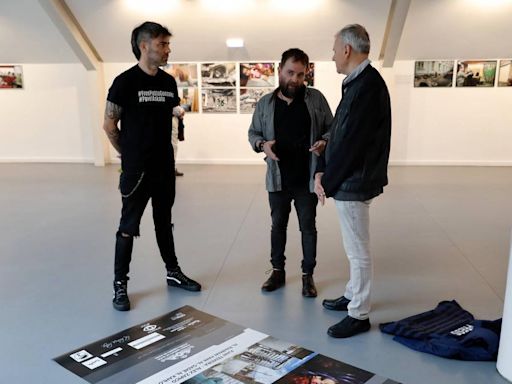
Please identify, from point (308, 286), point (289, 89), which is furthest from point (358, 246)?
point (289, 89)

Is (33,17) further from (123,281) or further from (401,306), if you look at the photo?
(401,306)

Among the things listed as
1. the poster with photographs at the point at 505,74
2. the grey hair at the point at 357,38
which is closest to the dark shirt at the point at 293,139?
the grey hair at the point at 357,38

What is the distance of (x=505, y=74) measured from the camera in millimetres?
7406

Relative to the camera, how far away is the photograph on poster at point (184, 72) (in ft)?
25.9

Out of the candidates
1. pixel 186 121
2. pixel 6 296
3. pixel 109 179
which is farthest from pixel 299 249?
pixel 186 121

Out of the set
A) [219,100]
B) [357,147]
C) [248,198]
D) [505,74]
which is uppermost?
[505,74]

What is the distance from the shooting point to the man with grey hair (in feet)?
7.44

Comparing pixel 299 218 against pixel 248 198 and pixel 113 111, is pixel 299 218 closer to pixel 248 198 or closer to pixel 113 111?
pixel 113 111

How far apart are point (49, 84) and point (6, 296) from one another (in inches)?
236

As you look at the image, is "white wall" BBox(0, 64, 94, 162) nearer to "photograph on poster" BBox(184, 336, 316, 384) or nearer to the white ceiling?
the white ceiling

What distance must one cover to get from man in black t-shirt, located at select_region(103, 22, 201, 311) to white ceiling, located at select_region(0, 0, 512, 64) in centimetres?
425

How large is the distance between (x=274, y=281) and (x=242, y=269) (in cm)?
41

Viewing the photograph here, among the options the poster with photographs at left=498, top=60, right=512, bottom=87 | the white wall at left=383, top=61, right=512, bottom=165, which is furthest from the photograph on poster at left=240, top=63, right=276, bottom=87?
the poster with photographs at left=498, top=60, right=512, bottom=87

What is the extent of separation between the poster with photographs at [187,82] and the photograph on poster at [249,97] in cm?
77
